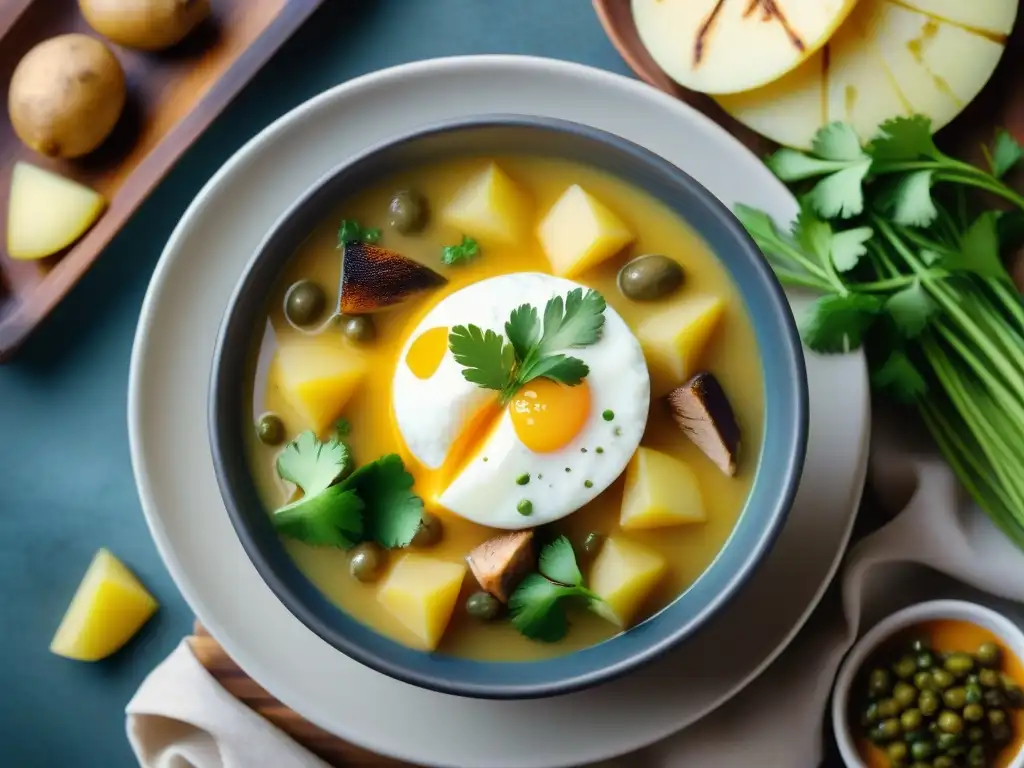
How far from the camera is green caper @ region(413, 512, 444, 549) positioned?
226 centimetres

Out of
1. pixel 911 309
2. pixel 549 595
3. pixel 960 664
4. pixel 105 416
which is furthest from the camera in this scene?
pixel 105 416

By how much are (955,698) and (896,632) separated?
192 millimetres

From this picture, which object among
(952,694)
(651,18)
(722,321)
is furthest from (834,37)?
(952,694)

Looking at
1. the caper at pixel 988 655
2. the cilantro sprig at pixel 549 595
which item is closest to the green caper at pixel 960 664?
the caper at pixel 988 655

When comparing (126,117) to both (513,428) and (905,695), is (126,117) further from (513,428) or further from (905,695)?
(905,695)

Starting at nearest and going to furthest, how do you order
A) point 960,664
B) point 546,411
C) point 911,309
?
1. point 546,411
2. point 911,309
3. point 960,664

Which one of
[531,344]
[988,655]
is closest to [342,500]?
[531,344]

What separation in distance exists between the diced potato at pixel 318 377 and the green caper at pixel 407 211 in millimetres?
298

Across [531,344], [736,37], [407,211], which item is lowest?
[531,344]

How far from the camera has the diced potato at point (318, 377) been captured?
2.27m

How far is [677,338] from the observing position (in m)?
2.27

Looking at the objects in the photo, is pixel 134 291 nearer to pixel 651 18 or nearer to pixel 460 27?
pixel 460 27

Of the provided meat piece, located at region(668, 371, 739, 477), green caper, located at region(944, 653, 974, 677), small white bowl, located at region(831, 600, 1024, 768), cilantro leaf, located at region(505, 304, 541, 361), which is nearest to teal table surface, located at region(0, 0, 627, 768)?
cilantro leaf, located at region(505, 304, 541, 361)

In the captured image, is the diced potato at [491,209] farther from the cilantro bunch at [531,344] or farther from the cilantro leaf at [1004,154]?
the cilantro leaf at [1004,154]
